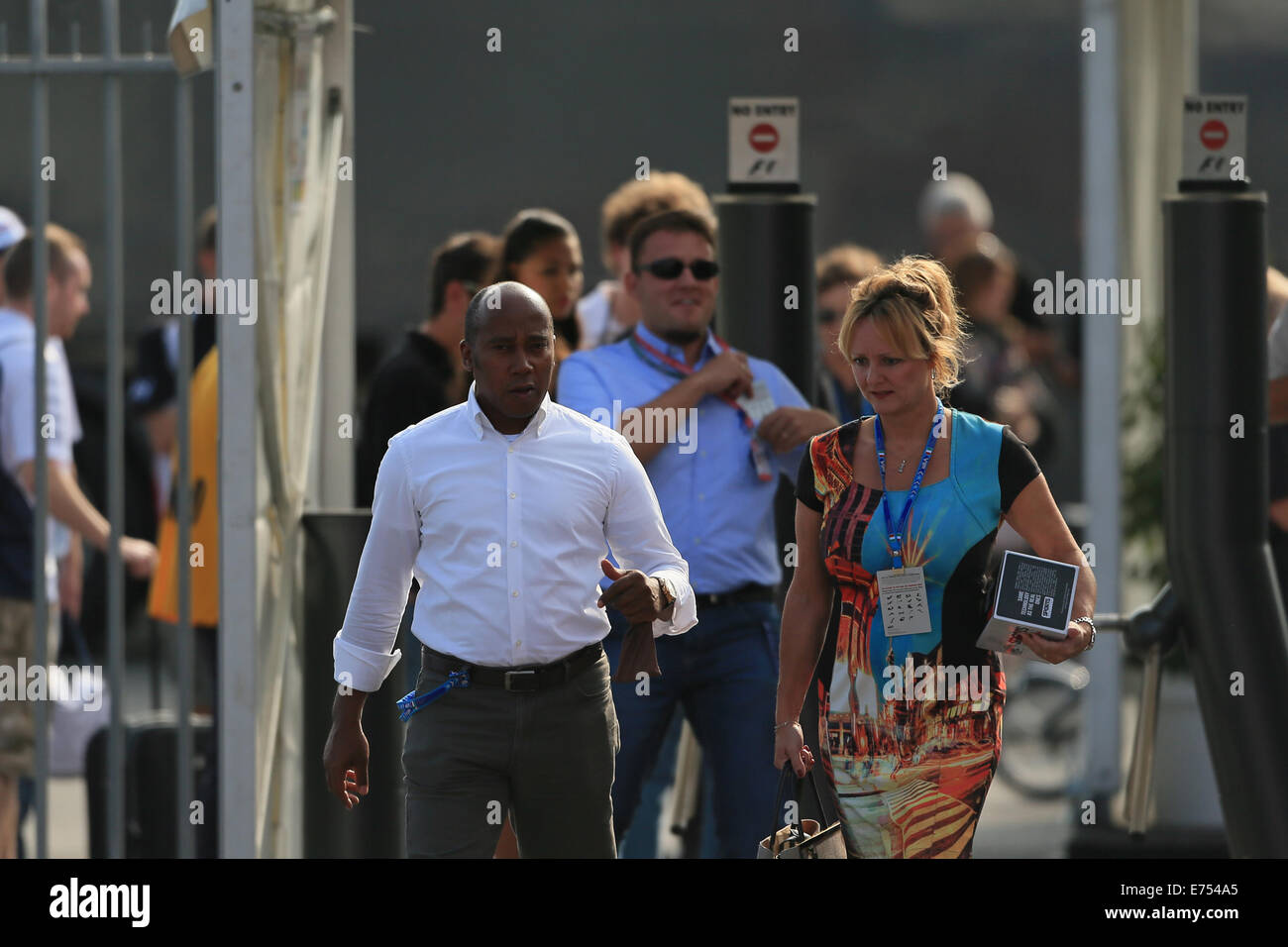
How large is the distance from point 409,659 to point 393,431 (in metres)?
0.90

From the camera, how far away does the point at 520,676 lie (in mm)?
3115

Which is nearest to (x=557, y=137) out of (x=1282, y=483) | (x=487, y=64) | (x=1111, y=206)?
(x=487, y=64)

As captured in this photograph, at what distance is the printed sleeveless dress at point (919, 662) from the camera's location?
3.18m

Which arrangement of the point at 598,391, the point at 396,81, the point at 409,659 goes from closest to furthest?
1. the point at 409,659
2. the point at 598,391
3. the point at 396,81

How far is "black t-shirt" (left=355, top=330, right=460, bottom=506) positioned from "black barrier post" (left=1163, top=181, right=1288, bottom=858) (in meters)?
1.59

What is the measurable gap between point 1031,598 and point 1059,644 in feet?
0.28

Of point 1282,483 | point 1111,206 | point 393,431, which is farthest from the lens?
point 1111,206

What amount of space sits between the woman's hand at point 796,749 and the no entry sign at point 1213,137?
5.14 feet

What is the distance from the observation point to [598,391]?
3895 millimetres

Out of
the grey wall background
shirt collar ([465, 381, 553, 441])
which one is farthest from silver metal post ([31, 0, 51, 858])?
the grey wall background

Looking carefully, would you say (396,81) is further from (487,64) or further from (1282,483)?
(1282,483)

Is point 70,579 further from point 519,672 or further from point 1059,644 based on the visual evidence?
point 1059,644
